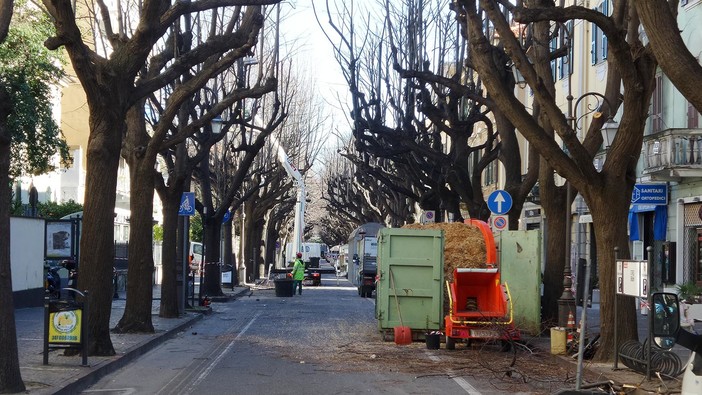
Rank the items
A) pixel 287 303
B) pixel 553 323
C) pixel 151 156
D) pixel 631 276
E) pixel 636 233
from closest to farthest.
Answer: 1. pixel 631 276
2. pixel 151 156
3. pixel 553 323
4. pixel 636 233
5. pixel 287 303

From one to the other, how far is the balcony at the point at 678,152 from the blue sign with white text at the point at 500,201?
541cm

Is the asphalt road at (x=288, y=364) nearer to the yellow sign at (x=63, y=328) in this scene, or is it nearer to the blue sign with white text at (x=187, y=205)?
the yellow sign at (x=63, y=328)

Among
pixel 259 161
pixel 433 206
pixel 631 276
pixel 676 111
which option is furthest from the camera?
pixel 259 161

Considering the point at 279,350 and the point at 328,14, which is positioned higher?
the point at 328,14

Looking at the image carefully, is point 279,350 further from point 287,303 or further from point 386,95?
point 386,95

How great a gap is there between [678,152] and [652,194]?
339 centimetres

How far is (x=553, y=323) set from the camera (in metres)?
22.6

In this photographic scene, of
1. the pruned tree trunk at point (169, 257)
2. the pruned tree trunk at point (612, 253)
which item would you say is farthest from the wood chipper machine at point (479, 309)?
the pruned tree trunk at point (169, 257)

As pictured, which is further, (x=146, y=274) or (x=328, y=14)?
(x=328, y=14)

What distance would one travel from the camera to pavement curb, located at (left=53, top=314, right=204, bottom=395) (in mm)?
12761

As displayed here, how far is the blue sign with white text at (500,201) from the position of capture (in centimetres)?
2488

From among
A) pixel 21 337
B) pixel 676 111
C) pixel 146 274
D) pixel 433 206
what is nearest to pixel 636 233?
pixel 676 111

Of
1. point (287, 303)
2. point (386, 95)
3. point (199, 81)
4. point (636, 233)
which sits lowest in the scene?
point (287, 303)

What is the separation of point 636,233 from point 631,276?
19771 mm
